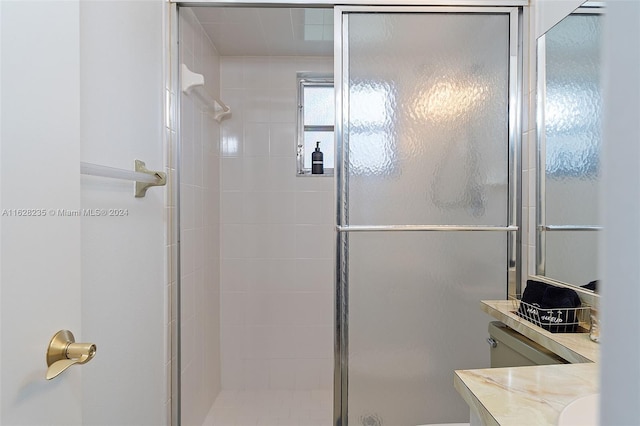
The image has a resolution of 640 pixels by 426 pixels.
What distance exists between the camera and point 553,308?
123 centimetres

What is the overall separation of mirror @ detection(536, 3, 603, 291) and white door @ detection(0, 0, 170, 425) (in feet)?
4.38

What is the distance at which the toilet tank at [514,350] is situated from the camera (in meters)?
1.21

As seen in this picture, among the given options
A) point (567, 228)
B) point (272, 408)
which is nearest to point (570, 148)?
point (567, 228)

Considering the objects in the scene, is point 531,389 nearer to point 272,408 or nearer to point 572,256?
point 572,256

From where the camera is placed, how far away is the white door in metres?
0.62

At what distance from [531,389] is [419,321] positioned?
89 cm

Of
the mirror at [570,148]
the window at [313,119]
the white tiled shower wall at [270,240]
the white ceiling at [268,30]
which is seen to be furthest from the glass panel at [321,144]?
the mirror at [570,148]

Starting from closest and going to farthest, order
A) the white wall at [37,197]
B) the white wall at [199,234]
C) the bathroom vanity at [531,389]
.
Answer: the white wall at [37,197]
the bathroom vanity at [531,389]
the white wall at [199,234]

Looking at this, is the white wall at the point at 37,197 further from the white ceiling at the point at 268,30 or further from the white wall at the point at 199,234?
the white ceiling at the point at 268,30

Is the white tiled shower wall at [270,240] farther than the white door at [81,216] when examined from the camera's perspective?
Yes

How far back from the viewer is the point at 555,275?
1511mm

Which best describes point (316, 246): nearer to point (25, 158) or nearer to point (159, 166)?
point (159, 166)

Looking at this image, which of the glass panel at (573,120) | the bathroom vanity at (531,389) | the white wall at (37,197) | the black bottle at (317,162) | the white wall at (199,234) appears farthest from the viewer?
the black bottle at (317,162)

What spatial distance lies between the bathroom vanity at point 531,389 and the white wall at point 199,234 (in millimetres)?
1428
